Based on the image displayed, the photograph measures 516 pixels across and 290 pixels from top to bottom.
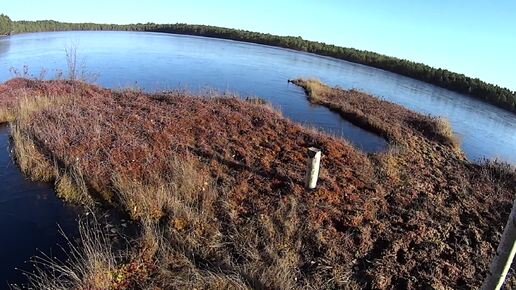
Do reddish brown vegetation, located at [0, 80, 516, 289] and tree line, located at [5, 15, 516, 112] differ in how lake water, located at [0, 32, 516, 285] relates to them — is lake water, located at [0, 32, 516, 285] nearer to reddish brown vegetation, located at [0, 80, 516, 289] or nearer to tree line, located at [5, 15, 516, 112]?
reddish brown vegetation, located at [0, 80, 516, 289]

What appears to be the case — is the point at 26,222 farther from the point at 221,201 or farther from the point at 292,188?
the point at 292,188

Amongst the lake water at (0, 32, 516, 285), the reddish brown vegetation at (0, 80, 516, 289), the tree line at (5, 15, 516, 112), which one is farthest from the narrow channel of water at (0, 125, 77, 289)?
the tree line at (5, 15, 516, 112)

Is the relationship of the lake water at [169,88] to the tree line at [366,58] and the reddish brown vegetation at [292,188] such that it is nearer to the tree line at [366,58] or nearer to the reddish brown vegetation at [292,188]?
the reddish brown vegetation at [292,188]

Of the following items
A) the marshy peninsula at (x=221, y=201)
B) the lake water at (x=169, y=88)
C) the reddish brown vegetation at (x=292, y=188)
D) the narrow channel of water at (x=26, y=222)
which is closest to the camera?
the marshy peninsula at (x=221, y=201)

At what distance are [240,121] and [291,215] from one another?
7770mm

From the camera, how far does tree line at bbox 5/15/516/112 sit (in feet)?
194

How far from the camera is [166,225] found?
867 cm

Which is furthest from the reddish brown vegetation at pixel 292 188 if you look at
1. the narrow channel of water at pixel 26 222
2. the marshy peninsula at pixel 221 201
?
the narrow channel of water at pixel 26 222

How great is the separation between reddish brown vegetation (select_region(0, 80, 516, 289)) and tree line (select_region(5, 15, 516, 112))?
49.3 m

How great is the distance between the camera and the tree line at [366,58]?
59.2m

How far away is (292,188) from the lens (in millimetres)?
10469

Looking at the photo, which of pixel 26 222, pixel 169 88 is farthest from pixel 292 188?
pixel 169 88

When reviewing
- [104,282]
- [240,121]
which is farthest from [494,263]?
[240,121]

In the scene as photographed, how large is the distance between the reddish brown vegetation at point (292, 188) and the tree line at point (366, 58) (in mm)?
49315
